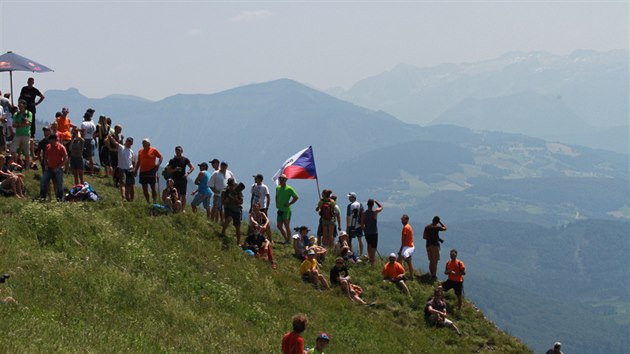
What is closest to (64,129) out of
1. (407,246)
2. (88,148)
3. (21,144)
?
(88,148)

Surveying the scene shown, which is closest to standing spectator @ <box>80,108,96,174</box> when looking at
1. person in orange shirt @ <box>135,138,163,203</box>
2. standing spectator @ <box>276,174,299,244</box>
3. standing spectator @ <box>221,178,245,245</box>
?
person in orange shirt @ <box>135,138,163,203</box>

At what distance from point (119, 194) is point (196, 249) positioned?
6537mm

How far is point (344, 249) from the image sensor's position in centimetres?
2430

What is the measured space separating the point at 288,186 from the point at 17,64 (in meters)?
10.2

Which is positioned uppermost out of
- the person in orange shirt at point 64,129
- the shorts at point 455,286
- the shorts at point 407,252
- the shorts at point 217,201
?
the person in orange shirt at point 64,129

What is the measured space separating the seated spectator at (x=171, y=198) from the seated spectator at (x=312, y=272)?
381 centimetres

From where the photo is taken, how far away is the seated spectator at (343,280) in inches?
854

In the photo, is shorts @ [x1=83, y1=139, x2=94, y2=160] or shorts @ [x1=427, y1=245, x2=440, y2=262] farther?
shorts @ [x1=83, y1=139, x2=94, y2=160]

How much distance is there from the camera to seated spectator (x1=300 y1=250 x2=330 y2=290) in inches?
843

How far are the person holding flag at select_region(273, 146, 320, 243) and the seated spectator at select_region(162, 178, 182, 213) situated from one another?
3461 mm

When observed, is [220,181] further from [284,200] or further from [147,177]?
[284,200]

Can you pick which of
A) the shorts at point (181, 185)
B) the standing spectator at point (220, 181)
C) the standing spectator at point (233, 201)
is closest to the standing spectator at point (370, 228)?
the standing spectator at point (220, 181)

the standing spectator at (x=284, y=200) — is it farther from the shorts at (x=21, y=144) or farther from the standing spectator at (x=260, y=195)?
the shorts at (x=21, y=144)

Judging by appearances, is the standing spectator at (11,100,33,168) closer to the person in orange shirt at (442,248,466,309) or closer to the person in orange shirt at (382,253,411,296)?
the person in orange shirt at (382,253,411,296)
